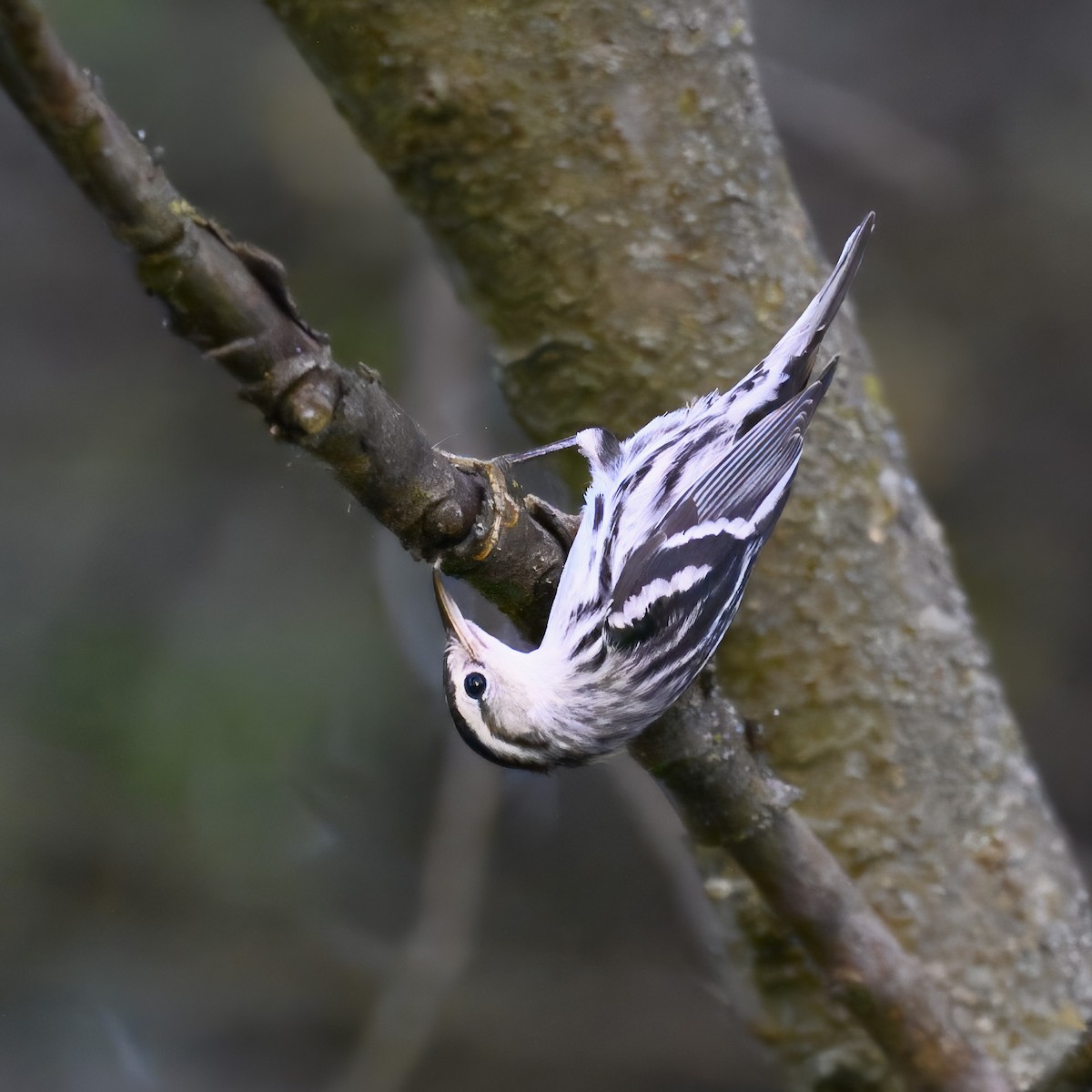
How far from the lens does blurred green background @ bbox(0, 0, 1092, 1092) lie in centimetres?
315

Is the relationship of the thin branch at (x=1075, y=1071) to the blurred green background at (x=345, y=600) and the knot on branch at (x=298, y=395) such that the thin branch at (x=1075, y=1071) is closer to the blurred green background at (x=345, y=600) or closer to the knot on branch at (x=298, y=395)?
the knot on branch at (x=298, y=395)

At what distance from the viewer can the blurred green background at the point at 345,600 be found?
3148 millimetres

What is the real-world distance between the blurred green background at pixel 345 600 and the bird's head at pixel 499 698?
0.81 metres

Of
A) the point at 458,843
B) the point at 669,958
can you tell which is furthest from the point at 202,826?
the point at 669,958

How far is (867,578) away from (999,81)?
2.97m

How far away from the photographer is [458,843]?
323cm

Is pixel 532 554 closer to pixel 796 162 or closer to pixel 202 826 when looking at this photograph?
pixel 202 826

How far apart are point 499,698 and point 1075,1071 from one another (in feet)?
3.31

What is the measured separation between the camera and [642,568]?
210cm

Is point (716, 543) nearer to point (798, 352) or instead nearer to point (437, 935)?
point (798, 352)

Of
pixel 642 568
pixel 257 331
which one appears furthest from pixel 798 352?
pixel 257 331

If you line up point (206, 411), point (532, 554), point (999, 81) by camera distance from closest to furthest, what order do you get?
1. point (532, 554)
2. point (206, 411)
3. point (999, 81)

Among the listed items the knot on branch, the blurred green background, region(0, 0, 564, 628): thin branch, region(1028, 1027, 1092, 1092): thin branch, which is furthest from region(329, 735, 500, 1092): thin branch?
the knot on branch

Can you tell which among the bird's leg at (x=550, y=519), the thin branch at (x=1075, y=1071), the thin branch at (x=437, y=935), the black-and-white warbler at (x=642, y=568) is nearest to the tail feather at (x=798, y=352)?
the black-and-white warbler at (x=642, y=568)
